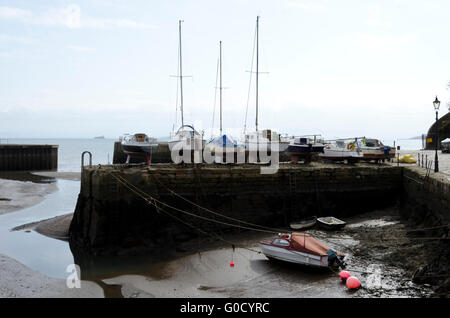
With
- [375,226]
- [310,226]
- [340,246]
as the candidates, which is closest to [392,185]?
[375,226]

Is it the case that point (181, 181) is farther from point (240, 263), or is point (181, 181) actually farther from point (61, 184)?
point (61, 184)

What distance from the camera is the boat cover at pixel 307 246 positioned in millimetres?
14668

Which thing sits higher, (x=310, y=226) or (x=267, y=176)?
(x=267, y=176)

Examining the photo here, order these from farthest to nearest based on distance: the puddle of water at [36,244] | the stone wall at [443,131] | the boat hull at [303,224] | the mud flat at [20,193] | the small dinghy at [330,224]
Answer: the stone wall at [443,131], the mud flat at [20,193], the boat hull at [303,224], the small dinghy at [330,224], the puddle of water at [36,244]

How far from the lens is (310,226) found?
19.9 m

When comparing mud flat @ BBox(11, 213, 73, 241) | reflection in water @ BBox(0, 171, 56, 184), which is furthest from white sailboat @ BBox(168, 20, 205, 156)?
reflection in water @ BBox(0, 171, 56, 184)

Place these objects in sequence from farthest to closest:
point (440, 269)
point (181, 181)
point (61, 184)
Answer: point (61, 184) → point (181, 181) → point (440, 269)

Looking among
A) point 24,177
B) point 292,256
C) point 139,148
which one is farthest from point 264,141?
point 24,177

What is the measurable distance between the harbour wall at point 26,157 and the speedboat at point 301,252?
4415cm

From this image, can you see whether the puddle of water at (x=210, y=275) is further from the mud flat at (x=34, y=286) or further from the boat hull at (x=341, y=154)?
the boat hull at (x=341, y=154)

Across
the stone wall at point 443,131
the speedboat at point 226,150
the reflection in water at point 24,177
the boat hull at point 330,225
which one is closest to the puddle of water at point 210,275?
the boat hull at point 330,225

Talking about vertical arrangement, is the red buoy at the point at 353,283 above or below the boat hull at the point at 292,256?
below

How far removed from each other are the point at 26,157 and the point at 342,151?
4104cm

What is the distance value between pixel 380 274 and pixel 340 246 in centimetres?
313
